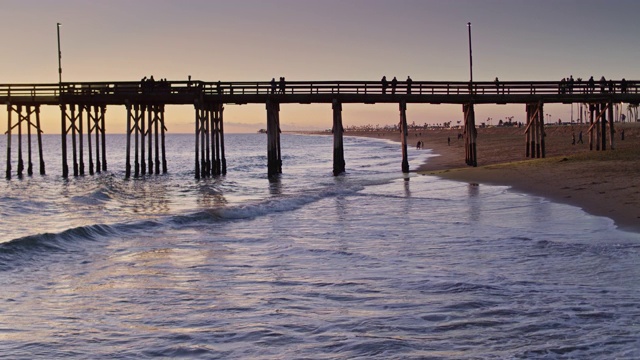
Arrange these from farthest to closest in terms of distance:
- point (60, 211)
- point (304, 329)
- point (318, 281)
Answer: point (60, 211)
point (318, 281)
point (304, 329)

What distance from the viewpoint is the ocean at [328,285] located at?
682 cm

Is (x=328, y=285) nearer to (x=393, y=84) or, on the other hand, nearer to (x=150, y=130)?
(x=393, y=84)

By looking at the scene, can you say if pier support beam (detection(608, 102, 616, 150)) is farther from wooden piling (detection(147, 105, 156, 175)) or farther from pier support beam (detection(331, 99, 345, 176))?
wooden piling (detection(147, 105, 156, 175))

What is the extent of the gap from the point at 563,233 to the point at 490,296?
5.45 meters

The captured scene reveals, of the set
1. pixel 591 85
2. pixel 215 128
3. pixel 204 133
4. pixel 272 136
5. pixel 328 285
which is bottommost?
pixel 328 285

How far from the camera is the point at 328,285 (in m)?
9.36

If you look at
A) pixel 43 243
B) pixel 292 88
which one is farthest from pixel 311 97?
pixel 43 243

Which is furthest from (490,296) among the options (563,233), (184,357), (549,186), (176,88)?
(176,88)

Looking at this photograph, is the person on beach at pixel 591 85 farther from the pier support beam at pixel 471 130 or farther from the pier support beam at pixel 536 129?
the pier support beam at pixel 471 130

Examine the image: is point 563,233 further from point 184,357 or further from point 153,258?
point 184,357

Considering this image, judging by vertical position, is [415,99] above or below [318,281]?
above

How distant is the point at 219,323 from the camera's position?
7.61 meters

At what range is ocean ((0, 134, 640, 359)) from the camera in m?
6.82

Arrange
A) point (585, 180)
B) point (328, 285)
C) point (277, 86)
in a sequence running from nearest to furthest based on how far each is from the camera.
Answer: point (328, 285)
point (585, 180)
point (277, 86)
